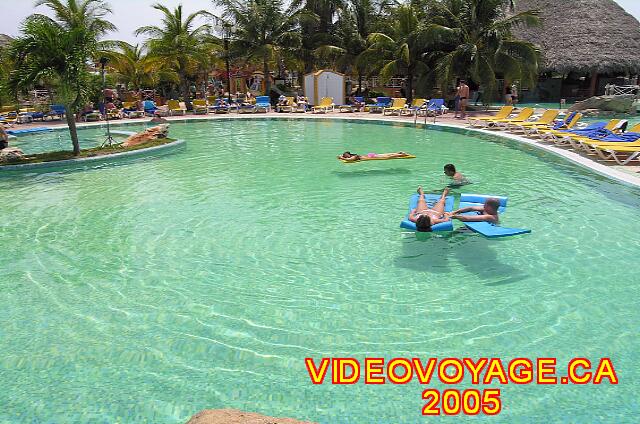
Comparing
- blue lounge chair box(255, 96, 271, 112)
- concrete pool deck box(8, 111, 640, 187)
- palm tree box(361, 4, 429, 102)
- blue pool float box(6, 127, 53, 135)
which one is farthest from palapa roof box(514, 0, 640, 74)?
blue pool float box(6, 127, 53, 135)

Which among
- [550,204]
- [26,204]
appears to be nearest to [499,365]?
[550,204]

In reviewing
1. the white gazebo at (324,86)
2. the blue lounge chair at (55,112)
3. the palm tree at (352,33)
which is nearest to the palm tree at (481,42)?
the white gazebo at (324,86)

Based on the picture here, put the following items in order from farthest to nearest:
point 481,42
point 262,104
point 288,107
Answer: point 288,107, point 262,104, point 481,42

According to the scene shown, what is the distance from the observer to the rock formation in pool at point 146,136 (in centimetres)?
1428

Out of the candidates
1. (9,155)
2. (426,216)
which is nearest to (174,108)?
(9,155)

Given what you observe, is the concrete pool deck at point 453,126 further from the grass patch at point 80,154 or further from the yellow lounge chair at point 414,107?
the grass patch at point 80,154

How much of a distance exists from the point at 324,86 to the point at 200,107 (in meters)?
6.85

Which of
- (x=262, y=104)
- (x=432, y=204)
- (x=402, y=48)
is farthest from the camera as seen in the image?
(x=262, y=104)

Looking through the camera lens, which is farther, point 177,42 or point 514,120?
point 177,42

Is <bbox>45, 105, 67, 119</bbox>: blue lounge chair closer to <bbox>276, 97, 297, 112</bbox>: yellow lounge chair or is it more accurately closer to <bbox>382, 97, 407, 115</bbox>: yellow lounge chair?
<bbox>276, 97, 297, 112</bbox>: yellow lounge chair

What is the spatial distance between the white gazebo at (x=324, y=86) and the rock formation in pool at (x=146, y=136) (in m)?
12.4

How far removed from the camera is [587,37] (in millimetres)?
28469

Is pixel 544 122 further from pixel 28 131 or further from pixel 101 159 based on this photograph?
pixel 28 131

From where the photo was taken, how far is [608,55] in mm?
27281
